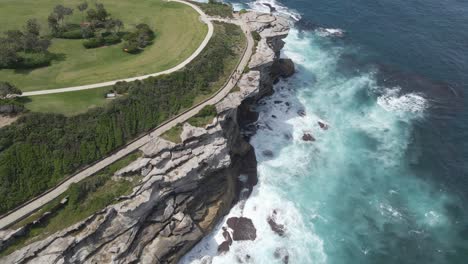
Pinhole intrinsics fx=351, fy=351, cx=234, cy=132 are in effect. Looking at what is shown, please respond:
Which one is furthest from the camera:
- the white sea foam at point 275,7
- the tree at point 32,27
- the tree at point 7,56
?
the white sea foam at point 275,7

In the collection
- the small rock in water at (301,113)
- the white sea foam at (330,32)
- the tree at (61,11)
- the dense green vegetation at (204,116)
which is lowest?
the small rock in water at (301,113)

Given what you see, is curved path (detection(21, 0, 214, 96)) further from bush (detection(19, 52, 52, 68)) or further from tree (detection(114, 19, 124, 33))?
tree (detection(114, 19, 124, 33))

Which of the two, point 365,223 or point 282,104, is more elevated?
point 282,104

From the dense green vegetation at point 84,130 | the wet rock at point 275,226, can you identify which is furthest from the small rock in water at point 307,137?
the dense green vegetation at point 84,130

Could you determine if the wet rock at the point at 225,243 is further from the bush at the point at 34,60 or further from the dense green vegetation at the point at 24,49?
the dense green vegetation at the point at 24,49

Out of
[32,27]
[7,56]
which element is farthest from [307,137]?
[32,27]

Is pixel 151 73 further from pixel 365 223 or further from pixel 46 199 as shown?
pixel 365 223

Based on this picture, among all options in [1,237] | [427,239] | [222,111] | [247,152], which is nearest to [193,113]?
[222,111]
